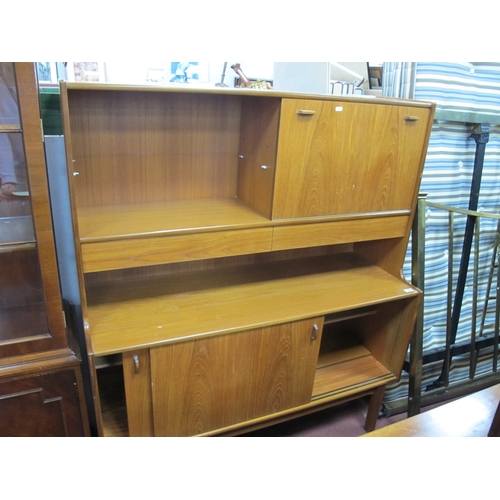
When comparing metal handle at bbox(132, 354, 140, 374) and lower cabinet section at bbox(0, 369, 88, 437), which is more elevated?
metal handle at bbox(132, 354, 140, 374)

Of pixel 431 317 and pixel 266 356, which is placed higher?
pixel 266 356

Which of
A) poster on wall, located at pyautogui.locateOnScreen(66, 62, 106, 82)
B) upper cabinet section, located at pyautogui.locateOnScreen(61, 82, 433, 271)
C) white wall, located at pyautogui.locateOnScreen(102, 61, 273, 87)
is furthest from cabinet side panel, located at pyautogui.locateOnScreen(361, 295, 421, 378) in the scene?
poster on wall, located at pyautogui.locateOnScreen(66, 62, 106, 82)

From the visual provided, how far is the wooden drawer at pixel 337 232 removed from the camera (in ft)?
4.55

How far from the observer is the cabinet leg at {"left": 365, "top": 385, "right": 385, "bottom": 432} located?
1.81 meters

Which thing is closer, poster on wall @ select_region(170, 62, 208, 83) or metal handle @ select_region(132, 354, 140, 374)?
metal handle @ select_region(132, 354, 140, 374)

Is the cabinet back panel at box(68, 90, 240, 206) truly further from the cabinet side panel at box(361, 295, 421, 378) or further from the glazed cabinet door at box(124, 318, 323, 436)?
the cabinet side panel at box(361, 295, 421, 378)

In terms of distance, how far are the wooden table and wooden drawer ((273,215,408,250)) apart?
0.66 meters

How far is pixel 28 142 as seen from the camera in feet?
3.16

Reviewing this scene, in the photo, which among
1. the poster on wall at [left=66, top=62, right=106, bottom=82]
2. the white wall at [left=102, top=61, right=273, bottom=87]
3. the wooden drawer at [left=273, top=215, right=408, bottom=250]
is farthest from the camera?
the white wall at [left=102, top=61, right=273, bottom=87]

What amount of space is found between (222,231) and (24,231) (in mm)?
577

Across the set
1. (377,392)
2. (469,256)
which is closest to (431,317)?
(469,256)

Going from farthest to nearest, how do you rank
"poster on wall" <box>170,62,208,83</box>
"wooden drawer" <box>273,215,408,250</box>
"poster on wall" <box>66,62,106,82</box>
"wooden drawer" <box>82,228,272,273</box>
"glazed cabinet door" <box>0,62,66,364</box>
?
1. "poster on wall" <box>170,62,208,83</box>
2. "poster on wall" <box>66,62,106,82</box>
3. "wooden drawer" <box>273,215,408,250</box>
4. "wooden drawer" <box>82,228,272,273</box>
5. "glazed cabinet door" <box>0,62,66,364</box>
